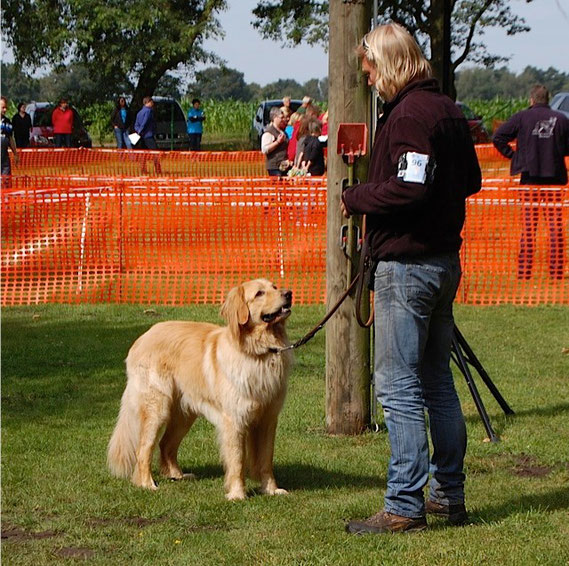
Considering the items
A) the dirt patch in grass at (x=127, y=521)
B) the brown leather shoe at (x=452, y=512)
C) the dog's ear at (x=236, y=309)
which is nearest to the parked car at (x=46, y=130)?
the dog's ear at (x=236, y=309)

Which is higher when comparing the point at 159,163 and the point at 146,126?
the point at 146,126

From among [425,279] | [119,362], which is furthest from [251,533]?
[119,362]

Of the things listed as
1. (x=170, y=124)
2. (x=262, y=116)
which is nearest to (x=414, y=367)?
(x=262, y=116)

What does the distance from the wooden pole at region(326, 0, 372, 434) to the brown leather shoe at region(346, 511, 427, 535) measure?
6.29 feet

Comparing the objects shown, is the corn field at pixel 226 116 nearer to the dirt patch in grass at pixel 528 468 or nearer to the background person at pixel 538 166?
the background person at pixel 538 166

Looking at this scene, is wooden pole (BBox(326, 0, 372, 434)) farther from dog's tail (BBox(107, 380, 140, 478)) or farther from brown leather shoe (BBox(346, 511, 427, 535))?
brown leather shoe (BBox(346, 511, 427, 535))

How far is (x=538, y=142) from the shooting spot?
498 inches

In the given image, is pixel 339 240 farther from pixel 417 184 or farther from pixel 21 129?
pixel 21 129

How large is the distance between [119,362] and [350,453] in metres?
3.16

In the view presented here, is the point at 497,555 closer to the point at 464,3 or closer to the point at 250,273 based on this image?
the point at 250,273

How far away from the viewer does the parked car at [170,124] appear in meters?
36.2

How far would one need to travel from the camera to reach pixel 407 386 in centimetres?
459

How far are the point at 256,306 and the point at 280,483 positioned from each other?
42.4 inches

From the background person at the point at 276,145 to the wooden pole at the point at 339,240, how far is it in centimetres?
1010
